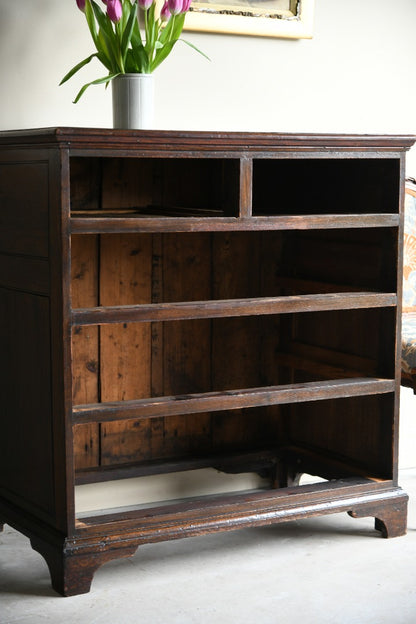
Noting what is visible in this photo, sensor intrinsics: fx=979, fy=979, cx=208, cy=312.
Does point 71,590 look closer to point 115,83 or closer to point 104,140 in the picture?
point 104,140

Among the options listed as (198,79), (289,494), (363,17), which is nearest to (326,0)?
(363,17)

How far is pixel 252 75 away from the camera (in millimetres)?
3584

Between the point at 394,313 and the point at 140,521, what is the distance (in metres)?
1.07

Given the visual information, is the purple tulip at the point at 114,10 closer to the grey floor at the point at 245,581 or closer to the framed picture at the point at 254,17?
the framed picture at the point at 254,17

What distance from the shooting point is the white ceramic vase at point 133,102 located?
2.93 m

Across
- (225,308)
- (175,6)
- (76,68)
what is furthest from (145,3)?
(225,308)

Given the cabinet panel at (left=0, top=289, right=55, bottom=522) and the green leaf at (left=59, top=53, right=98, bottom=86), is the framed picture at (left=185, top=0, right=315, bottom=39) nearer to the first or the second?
the green leaf at (left=59, top=53, right=98, bottom=86)

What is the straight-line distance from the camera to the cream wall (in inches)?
126

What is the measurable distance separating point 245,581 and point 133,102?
1461 mm

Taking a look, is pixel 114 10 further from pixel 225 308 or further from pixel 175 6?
pixel 225 308

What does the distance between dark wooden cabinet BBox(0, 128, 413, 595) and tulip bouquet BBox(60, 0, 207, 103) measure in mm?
371

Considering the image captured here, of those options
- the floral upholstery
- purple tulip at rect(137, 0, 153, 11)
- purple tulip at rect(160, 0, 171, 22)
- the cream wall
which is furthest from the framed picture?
the floral upholstery

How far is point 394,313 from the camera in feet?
10.5

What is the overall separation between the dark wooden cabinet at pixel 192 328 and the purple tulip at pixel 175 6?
1.70 ft
